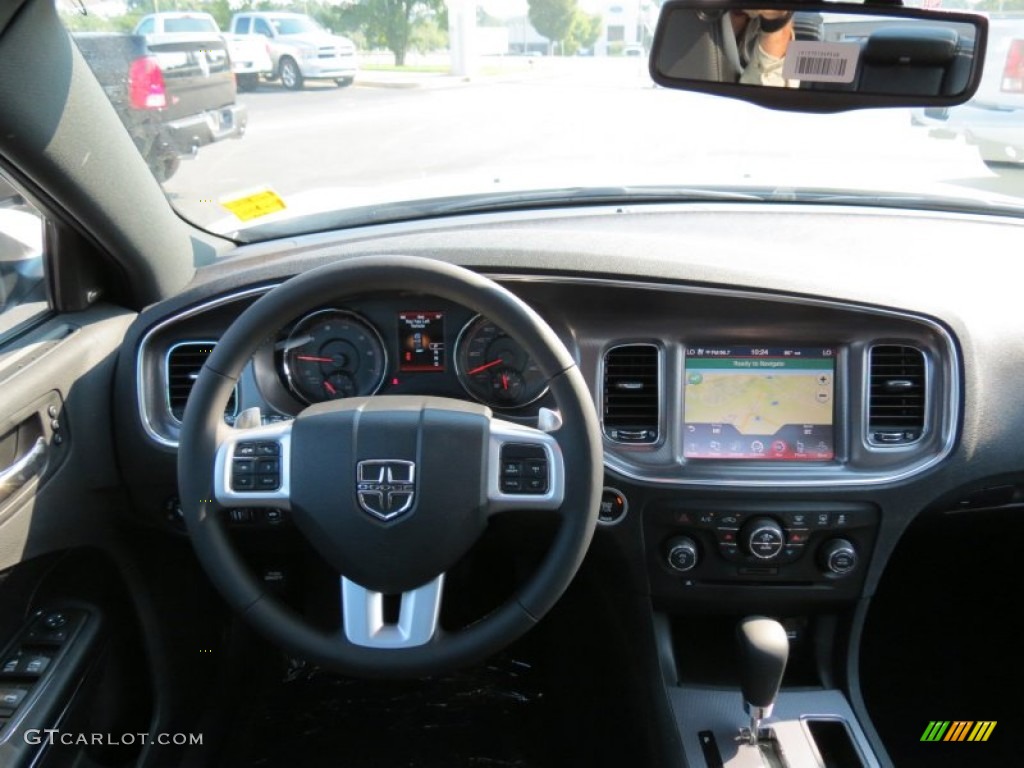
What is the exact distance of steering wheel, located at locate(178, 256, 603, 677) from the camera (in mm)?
1787

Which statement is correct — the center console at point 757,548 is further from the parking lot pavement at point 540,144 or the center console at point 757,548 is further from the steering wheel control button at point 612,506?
the parking lot pavement at point 540,144

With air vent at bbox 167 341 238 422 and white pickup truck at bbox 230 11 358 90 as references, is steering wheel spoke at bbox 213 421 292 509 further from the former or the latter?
white pickup truck at bbox 230 11 358 90

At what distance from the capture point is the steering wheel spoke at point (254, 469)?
183 cm

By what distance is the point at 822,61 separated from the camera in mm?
1945

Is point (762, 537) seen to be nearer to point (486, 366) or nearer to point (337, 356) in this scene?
point (486, 366)

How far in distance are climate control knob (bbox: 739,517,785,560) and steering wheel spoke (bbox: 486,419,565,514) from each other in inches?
31.8

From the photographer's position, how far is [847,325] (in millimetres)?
2330

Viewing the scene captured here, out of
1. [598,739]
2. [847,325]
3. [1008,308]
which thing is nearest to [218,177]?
[847,325]

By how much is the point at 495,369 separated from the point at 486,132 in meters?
1.33

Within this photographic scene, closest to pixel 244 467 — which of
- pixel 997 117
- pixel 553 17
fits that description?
pixel 553 17

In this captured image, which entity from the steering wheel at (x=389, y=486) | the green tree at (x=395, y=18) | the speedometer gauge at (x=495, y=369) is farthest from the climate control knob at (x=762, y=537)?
the green tree at (x=395, y=18)

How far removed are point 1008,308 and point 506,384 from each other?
1350 mm

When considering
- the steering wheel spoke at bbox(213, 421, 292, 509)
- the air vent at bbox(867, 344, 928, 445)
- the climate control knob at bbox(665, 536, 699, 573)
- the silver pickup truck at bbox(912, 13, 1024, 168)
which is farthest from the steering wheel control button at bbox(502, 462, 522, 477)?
the silver pickup truck at bbox(912, 13, 1024, 168)

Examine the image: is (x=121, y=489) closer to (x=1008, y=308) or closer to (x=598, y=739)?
(x=598, y=739)
